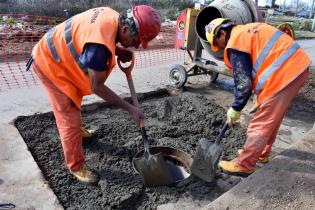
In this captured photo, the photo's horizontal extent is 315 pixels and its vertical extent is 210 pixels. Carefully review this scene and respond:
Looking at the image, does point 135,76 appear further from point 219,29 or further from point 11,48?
point 11,48

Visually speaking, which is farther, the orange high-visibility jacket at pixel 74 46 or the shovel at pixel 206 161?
the shovel at pixel 206 161

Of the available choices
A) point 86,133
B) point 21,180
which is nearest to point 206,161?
point 86,133

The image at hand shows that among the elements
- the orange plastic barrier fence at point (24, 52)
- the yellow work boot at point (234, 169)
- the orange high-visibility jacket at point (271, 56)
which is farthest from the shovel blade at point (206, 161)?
the orange plastic barrier fence at point (24, 52)

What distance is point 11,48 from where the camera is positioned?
909 centimetres

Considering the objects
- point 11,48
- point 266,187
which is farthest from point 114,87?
point 11,48

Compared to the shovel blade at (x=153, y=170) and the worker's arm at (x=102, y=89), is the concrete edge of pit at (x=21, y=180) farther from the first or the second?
the worker's arm at (x=102, y=89)

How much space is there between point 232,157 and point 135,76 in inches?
134

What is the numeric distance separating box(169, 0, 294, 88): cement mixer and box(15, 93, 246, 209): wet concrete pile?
0.61 meters

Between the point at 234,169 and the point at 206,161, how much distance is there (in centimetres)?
43

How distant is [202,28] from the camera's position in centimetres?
529

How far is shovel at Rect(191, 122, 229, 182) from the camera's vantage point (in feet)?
10.2

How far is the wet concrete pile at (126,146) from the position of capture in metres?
2.95

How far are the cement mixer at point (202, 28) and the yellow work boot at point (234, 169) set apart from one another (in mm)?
2206

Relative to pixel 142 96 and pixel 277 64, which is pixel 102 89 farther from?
pixel 142 96
